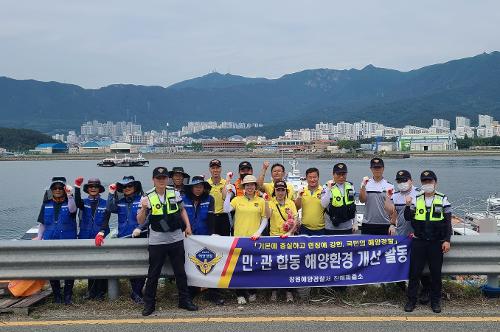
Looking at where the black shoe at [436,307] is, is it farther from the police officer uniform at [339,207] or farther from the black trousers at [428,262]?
the police officer uniform at [339,207]

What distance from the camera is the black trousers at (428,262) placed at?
5512 mm

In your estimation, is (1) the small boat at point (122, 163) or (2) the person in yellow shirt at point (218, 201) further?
(1) the small boat at point (122, 163)

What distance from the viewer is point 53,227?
6090mm

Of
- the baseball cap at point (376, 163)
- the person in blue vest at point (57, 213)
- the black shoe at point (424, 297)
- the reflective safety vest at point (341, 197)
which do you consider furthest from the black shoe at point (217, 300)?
the baseball cap at point (376, 163)

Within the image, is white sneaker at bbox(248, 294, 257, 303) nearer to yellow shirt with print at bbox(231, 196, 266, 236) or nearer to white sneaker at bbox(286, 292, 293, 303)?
white sneaker at bbox(286, 292, 293, 303)

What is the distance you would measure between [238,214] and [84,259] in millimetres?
1854

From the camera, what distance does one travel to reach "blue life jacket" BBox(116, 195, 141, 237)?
623cm

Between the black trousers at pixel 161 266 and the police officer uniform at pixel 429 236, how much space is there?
8.25 ft

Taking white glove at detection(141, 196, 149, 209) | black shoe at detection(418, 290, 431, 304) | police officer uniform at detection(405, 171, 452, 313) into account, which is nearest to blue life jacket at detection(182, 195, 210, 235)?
white glove at detection(141, 196, 149, 209)

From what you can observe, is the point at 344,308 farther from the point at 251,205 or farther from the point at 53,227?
the point at 53,227

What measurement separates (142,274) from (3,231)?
31.0 m

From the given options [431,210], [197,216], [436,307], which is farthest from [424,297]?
[197,216]

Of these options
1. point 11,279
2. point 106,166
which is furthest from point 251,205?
point 106,166

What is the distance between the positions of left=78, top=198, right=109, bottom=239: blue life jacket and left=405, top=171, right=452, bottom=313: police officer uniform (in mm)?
3796
